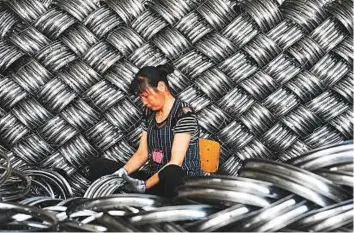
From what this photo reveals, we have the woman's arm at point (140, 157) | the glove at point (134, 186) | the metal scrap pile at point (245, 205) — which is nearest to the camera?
the metal scrap pile at point (245, 205)

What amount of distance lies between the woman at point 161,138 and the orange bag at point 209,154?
0.05 m

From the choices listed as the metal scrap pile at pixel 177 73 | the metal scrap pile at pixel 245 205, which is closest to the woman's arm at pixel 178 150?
the metal scrap pile at pixel 177 73

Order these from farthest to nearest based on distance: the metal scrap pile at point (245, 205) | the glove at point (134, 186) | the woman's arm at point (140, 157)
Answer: the woman's arm at point (140, 157), the glove at point (134, 186), the metal scrap pile at point (245, 205)

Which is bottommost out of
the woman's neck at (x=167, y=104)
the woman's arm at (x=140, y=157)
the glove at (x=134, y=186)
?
the glove at (x=134, y=186)

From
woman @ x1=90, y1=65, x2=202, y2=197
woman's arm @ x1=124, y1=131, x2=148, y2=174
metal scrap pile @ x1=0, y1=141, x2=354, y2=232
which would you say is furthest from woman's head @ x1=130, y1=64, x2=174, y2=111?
metal scrap pile @ x1=0, y1=141, x2=354, y2=232

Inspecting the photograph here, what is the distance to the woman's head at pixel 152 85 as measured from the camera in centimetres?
107

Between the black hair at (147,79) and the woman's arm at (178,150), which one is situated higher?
the black hair at (147,79)

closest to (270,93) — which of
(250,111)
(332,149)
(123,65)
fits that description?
(250,111)

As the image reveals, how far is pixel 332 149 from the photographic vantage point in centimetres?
55

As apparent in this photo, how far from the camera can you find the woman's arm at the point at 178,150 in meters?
1.07

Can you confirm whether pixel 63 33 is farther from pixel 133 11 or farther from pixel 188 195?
pixel 188 195

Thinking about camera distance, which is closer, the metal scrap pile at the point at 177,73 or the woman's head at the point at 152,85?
the woman's head at the point at 152,85

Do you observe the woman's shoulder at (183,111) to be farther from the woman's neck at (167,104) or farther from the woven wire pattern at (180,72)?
Answer: the woven wire pattern at (180,72)

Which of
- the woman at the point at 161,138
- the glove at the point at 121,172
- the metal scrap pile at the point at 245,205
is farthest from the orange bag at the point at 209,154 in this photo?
the metal scrap pile at the point at 245,205
